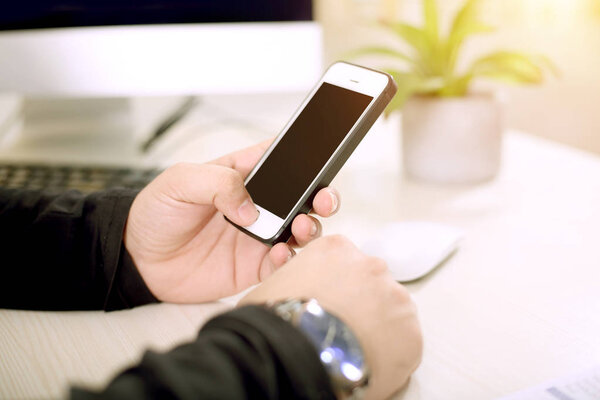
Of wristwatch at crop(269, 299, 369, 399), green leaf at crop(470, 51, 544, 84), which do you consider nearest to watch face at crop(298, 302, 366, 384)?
wristwatch at crop(269, 299, 369, 399)

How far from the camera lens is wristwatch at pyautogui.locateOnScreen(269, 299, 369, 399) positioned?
313 mm

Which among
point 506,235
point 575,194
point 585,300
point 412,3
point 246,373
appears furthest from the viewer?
point 412,3

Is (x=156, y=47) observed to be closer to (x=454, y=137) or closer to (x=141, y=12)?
(x=141, y=12)

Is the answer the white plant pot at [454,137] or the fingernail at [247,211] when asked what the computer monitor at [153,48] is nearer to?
the white plant pot at [454,137]

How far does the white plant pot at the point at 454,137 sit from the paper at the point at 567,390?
40cm

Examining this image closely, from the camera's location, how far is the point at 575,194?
0.68m

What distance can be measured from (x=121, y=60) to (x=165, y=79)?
0.19 feet

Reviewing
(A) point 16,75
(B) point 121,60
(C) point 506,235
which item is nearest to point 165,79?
(B) point 121,60

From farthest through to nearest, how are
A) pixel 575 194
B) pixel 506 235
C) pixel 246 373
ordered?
pixel 575 194 < pixel 506 235 < pixel 246 373

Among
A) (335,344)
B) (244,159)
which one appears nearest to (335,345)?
(335,344)

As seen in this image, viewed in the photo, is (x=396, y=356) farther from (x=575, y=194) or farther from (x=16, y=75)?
(x=16, y=75)

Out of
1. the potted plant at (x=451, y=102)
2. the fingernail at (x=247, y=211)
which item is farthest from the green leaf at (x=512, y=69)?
the fingernail at (x=247, y=211)

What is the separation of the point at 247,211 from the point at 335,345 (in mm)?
171

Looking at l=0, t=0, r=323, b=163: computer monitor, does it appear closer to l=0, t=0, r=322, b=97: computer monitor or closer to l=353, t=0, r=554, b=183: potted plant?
l=0, t=0, r=322, b=97: computer monitor
